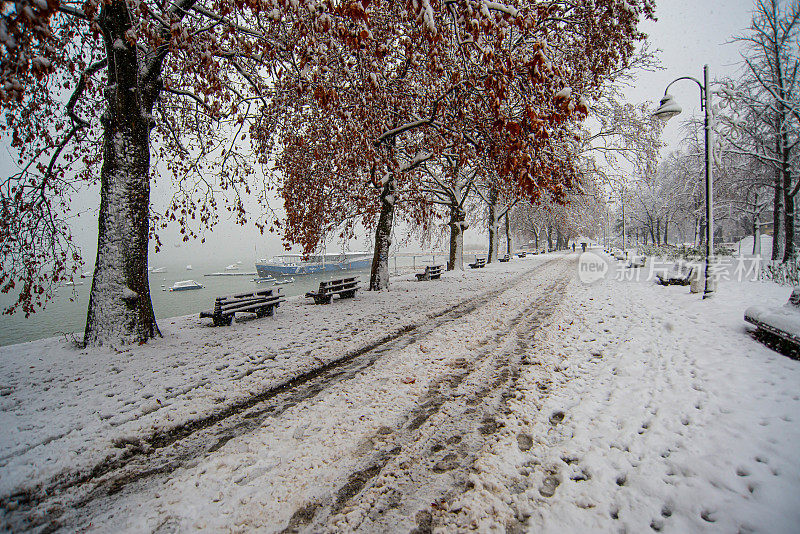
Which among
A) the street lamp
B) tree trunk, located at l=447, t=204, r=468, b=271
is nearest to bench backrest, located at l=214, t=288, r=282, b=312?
the street lamp

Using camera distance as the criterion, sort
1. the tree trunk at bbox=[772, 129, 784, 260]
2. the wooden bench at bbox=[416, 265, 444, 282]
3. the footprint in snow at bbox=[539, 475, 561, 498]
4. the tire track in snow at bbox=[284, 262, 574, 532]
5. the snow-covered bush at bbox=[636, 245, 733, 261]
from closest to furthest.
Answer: the tire track in snow at bbox=[284, 262, 574, 532] < the footprint in snow at bbox=[539, 475, 561, 498] < the tree trunk at bbox=[772, 129, 784, 260] < the wooden bench at bbox=[416, 265, 444, 282] < the snow-covered bush at bbox=[636, 245, 733, 261]

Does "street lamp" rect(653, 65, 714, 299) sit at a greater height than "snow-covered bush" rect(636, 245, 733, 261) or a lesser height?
greater

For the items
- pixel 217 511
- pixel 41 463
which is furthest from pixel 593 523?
pixel 41 463

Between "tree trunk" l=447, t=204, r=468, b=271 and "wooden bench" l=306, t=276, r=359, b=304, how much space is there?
9.76 m

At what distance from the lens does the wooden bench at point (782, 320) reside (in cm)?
450

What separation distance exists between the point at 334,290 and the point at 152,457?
25.4 feet

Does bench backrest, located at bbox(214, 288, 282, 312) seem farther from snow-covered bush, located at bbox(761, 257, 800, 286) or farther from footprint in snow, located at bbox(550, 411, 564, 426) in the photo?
snow-covered bush, located at bbox(761, 257, 800, 286)

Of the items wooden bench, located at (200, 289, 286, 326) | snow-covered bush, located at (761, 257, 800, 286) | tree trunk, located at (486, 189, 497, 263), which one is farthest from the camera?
tree trunk, located at (486, 189, 497, 263)

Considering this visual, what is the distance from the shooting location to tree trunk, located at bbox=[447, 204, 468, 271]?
19.5 m

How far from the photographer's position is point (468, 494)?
249 centimetres

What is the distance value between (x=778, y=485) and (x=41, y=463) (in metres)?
5.80

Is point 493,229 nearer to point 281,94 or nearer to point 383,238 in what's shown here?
point 383,238

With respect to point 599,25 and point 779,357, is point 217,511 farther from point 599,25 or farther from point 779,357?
point 599,25

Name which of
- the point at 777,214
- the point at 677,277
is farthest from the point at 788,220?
the point at 677,277
